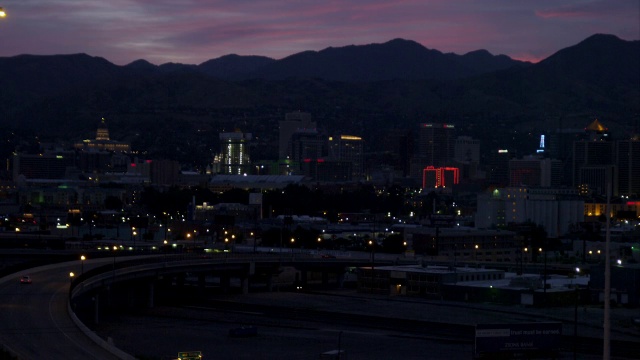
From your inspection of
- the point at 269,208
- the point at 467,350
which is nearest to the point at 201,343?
the point at 467,350

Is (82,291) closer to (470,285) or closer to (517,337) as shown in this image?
(517,337)

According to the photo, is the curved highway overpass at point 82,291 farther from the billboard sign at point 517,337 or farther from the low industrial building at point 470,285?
the billboard sign at point 517,337

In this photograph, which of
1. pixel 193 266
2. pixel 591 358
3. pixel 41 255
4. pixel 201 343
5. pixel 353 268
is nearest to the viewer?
pixel 591 358

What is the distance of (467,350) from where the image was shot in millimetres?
46031

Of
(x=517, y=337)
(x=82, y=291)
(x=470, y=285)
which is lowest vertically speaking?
(x=470, y=285)

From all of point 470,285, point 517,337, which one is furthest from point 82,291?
point 470,285

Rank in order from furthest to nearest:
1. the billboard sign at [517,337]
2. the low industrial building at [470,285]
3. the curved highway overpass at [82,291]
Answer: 1. the low industrial building at [470,285]
2. the billboard sign at [517,337]
3. the curved highway overpass at [82,291]

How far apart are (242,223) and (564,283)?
63053mm

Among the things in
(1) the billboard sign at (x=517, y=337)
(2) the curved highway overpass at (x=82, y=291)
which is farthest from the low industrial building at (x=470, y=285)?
(1) the billboard sign at (x=517, y=337)

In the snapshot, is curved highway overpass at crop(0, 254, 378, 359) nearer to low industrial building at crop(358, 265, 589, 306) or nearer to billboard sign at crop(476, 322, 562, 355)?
low industrial building at crop(358, 265, 589, 306)

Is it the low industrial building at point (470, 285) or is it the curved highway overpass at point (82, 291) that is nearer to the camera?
the curved highway overpass at point (82, 291)

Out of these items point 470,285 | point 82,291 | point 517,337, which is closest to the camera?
point 517,337

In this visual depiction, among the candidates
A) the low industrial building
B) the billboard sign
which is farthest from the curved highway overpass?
the billboard sign

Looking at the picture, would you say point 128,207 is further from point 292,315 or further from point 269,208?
point 292,315
